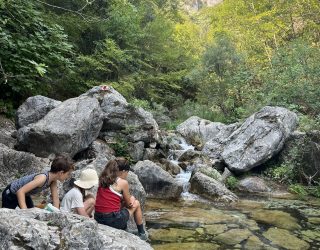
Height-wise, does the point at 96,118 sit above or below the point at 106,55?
below

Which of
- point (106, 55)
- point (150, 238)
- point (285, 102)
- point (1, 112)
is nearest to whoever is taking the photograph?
point (150, 238)

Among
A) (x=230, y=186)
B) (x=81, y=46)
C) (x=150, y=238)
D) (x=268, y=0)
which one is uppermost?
(x=268, y=0)

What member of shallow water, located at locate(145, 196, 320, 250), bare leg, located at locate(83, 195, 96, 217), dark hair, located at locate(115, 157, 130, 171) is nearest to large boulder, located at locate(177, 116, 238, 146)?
shallow water, located at locate(145, 196, 320, 250)

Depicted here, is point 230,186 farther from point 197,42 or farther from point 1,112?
point 197,42

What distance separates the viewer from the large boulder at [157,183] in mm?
10281

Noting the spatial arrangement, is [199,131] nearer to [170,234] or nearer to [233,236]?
[233,236]

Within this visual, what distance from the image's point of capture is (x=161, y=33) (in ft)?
75.1

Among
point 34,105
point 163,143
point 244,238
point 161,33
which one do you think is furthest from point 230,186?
point 161,33

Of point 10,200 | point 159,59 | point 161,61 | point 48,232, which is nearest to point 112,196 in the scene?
→ point 10,200

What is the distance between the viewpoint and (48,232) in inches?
132

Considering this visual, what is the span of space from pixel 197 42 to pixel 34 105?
2448 centimetres

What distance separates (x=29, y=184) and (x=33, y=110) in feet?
26.8

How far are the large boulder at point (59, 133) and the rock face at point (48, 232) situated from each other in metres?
7.11

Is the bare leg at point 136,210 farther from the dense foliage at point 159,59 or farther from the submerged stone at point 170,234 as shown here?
the dense foliage at point 159,59
